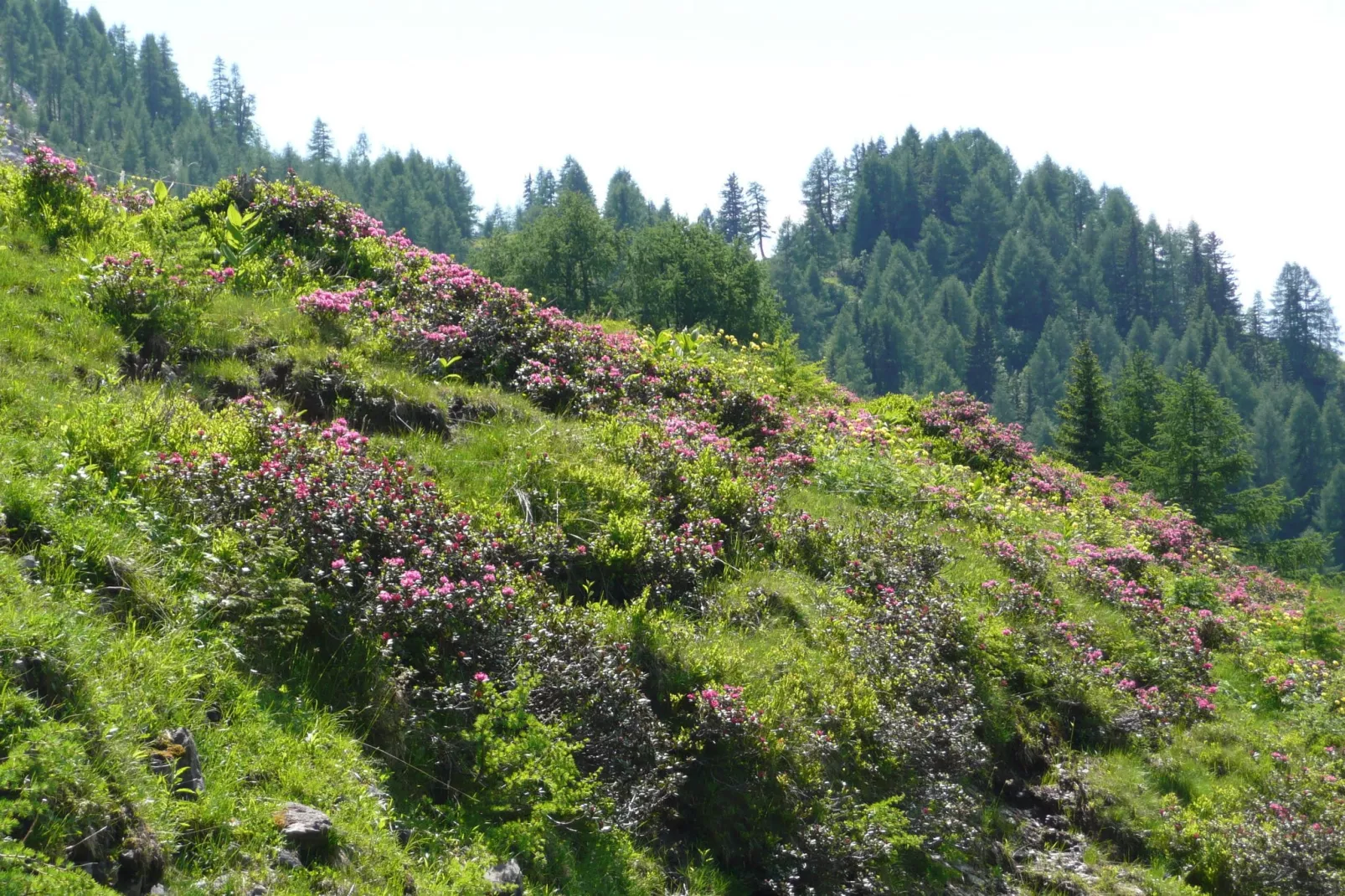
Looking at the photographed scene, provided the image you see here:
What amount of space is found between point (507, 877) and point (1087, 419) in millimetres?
29958

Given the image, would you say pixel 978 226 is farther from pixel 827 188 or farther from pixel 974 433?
pixel 974 433

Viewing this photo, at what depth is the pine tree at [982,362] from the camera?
119 m

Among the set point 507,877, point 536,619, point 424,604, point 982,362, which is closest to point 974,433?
point 536,619

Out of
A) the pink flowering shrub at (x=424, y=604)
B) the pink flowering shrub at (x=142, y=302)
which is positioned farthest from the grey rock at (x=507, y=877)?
the pink flowering shrub at (x=142, y=302)

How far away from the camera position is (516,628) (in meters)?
5.54

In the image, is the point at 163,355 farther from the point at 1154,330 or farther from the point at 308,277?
the point at 1154,330

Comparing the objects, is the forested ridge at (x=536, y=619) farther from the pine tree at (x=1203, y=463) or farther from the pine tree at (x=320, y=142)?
the pine tree at (x=320, y=142)

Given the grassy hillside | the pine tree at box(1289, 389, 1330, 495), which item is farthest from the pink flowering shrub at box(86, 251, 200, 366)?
the pine tree at box(1289, 389, 1330, 495)

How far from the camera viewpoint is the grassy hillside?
164 inches

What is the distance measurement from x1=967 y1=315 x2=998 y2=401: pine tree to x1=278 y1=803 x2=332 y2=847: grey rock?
120240mm

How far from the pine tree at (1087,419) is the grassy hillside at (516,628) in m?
19.3

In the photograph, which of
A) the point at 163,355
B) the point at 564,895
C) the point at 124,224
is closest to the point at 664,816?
the point at 564,895

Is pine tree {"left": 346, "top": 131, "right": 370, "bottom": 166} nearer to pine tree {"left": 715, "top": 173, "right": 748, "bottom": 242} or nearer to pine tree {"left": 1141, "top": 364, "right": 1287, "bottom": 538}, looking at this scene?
pine tree {"left": 715, "top": 173, "right": 748, "bottom": 242}

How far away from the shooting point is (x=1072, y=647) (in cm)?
936
